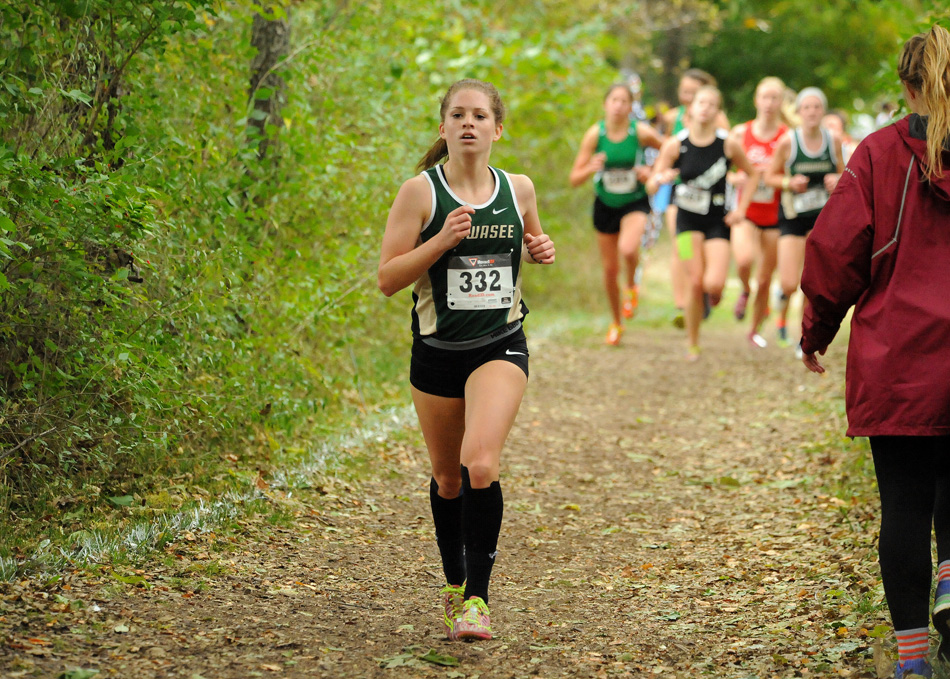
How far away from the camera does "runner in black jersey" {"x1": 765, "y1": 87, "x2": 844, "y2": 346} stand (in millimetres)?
10305

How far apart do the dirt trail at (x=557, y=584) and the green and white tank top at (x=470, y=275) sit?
1119mm

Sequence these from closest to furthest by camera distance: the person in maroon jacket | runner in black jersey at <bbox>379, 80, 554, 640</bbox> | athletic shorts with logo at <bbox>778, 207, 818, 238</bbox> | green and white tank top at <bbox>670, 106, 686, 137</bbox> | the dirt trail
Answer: the person in maroon jacket, the dirt trail, runner in black jersey at <bbox>379, 80, 554, 640</bbox>, athletic shorts with logo at <bbox>778, 207, 818, 238</bbox>, green and white tank top at <bbox>670, 106, 686, 137</bbox>

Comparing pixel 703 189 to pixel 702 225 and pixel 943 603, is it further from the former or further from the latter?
pixel 943 603

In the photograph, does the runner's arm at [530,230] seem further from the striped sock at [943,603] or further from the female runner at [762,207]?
the female runner at [762,207]

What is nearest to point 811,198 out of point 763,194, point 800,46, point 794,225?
point 794,225

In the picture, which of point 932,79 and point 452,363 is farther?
point 452,363

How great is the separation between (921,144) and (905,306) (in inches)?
19.2

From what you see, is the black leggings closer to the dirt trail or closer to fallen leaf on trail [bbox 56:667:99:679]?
the dirt trail

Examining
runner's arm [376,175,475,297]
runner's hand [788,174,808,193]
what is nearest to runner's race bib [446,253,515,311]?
runner's arm [376,175,475,297]

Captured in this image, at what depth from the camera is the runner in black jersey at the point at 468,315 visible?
3.89 meters

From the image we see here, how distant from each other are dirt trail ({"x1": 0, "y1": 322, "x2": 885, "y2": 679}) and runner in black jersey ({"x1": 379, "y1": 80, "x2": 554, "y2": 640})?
44 cm

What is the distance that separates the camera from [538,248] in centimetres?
416

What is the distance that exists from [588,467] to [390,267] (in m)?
3.74

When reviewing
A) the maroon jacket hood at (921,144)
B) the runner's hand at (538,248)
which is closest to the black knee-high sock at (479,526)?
the runner's hand at (538,248)
